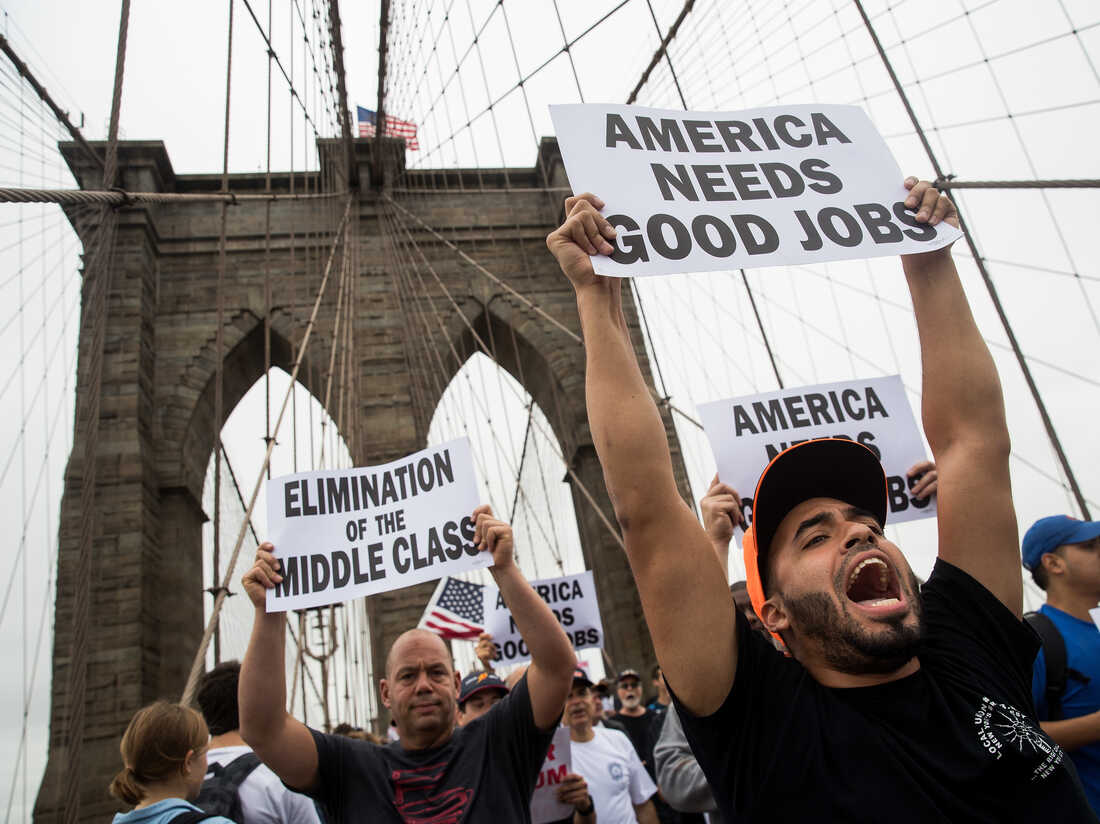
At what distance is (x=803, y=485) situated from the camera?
122 centimetres

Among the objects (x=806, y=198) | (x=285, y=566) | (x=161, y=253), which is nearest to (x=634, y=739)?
(x=285, y=566)

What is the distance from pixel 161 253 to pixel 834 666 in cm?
1299

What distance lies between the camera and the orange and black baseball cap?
1.19 m

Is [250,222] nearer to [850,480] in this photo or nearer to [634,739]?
[634,739]

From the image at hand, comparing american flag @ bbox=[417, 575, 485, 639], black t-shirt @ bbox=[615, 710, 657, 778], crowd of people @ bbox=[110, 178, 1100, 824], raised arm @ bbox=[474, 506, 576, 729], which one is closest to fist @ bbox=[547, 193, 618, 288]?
crowd of people @ bbox=[110, 178, 1100, 824]

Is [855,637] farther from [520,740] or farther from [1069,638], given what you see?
[1069,638]

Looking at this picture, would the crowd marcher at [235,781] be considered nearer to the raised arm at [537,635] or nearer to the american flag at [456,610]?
the raised arm at [537,635]

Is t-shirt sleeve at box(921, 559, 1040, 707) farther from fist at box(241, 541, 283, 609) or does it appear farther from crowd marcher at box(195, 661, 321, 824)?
crowd marcher at box(195, 661, 321, 824)

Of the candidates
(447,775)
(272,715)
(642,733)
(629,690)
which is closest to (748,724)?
(447,775)

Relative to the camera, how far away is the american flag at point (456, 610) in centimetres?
533

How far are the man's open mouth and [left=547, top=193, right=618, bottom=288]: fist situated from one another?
2.02 ft

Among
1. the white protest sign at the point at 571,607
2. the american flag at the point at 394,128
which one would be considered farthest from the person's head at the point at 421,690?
the american flag at the point at 394,128

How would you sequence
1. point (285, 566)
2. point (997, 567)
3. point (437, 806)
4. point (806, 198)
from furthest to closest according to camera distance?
1. point (285, 566)
2. point (437, 806)
3. point (806, 198)
4. point (997, 567)

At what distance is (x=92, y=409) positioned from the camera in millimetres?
3842
